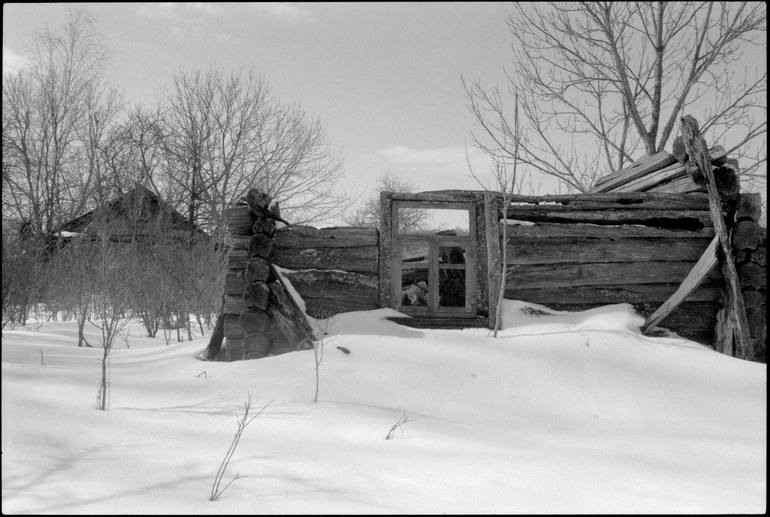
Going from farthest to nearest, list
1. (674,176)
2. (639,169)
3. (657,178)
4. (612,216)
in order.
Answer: (639,169) → (657,178) → (674,176) → (612,216)

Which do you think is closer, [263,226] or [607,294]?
[263,226]

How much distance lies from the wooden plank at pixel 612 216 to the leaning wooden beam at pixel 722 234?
1.70 feet

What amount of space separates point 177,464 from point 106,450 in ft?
1.38

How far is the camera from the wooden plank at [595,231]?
322 inches

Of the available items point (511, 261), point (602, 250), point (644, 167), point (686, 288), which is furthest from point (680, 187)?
point (511, 261)

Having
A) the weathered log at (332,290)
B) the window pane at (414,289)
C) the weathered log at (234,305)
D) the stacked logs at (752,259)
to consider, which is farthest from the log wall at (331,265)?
the stacked logs at (752,259)

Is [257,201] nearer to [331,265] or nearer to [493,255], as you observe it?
[331,265]

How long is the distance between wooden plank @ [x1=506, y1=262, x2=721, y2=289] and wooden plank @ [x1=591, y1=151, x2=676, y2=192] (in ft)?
5.46

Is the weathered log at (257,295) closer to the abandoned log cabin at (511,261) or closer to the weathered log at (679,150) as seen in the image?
the abandoned log cabin at (511,261)

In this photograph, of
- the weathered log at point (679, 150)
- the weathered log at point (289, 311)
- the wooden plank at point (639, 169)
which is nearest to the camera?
the weathered log at point (289, 311)

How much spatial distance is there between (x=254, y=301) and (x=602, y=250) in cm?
443

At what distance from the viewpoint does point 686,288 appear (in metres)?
7.71

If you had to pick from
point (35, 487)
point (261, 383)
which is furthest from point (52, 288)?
point (35, 487)

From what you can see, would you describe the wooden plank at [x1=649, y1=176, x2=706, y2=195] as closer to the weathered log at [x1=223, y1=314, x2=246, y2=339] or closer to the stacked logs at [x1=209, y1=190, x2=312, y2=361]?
the stacked logs at [x1=209, y1=190, x2=312, y2=361]
